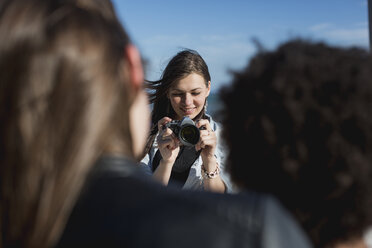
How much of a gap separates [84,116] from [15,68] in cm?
14

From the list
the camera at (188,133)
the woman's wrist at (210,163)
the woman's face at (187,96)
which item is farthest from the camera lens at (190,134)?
the woman's face at (187,96)

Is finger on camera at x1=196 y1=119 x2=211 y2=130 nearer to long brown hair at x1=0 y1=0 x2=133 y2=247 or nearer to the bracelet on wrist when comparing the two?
the bracelet on wrist

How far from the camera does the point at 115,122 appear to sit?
691 millimetres

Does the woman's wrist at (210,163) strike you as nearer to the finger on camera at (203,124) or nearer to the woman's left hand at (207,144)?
the woman's left hand at (207,144)

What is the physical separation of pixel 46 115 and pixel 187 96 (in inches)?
98.9

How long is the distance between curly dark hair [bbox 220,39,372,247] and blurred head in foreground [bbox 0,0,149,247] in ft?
1.19

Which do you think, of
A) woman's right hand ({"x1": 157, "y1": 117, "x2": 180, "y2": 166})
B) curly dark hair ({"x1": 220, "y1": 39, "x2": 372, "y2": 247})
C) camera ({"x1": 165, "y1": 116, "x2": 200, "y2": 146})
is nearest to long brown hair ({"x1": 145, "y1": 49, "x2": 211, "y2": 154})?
woman's right hand ({"x1": 157, "y1": 117, "x2": 180, "y2": 166})

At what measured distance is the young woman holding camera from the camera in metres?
2.63

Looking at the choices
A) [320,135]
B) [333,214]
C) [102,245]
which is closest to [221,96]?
[320,135]

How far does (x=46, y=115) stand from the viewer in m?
0.64

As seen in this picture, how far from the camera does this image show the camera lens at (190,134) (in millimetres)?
2594

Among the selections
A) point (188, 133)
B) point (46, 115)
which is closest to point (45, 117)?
point (46, 115)

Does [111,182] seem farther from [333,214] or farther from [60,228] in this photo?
[333,214]

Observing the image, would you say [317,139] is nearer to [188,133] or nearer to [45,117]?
[45,117]
